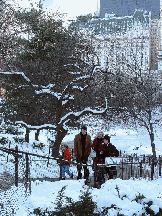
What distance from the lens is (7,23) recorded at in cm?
2012

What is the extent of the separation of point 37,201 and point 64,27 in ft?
53.5

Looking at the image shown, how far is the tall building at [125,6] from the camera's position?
400 feet

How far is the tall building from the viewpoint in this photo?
400 ft

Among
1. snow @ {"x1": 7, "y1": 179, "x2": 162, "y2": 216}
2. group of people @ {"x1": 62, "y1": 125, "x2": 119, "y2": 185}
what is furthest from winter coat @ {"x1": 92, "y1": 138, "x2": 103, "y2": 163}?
snow @ {"x1": 7, "y1": 179, "x2": 162, "y2": 216}

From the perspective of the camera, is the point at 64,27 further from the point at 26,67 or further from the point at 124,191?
the point at 124,191

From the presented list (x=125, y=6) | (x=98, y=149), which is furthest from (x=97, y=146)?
(x=125, y=6)

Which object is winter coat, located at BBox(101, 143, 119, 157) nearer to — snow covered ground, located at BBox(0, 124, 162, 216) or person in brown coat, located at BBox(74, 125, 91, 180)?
person in brown coat, located at BBox(74, 125, 91, 180)

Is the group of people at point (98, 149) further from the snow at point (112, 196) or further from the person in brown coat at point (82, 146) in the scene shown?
the snow at point (112, 196)

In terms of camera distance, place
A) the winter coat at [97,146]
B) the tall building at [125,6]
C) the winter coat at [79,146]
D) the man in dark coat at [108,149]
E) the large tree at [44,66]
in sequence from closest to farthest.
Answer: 1. the man in dark coat at [108,149]
2. the winter coat at [97,146]
3. the winter coat at [79,146]
4. the large tree at [44,66]
5. the tall building at [125,6]

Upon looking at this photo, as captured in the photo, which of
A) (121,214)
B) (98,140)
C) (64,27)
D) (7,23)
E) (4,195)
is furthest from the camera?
(64,27)

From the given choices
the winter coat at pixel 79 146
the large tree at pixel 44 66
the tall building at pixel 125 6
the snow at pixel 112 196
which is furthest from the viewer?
the tall building at pixel 125 6

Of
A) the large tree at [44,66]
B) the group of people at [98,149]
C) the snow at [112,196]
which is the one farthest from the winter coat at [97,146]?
the large tree at [44,66]

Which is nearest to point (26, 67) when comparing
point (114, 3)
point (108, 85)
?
point (108, 85)

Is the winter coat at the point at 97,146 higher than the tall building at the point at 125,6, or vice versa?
the tall building at the point at 125,6
